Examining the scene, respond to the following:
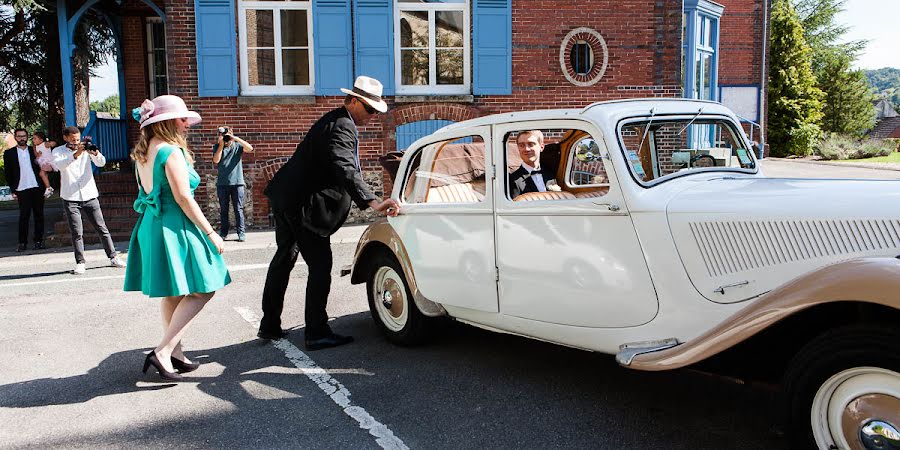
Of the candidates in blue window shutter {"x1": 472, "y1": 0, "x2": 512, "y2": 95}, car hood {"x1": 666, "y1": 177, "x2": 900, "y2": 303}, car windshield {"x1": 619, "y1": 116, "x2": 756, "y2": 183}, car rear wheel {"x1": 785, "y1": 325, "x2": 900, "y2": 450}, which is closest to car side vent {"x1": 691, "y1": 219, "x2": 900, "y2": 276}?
car hood {"x1": 666, "y1": 177, "x2": 900, "y2": 303}

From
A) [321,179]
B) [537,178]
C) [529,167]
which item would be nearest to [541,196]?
[537,178]

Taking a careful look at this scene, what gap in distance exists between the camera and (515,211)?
434cm

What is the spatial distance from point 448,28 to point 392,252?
9.09 metres

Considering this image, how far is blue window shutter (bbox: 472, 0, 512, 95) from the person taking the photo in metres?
13.2

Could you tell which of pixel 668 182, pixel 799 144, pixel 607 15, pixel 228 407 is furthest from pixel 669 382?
pixel 799 144

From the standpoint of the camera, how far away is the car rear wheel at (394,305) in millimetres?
5352

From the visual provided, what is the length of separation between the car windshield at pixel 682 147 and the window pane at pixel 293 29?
33.8ft

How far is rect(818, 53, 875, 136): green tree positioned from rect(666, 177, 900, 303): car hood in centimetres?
4520

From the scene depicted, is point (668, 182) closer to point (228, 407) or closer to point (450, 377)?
point (450, 377)

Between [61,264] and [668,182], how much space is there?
9311mm

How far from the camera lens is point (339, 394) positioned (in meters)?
4.54

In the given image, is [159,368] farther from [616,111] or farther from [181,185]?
[616,111]

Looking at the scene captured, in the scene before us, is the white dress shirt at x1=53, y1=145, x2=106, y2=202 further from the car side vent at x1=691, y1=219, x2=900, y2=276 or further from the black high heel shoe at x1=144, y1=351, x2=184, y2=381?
the car side vent at x1=691, y1=219, x2=900, y2=276

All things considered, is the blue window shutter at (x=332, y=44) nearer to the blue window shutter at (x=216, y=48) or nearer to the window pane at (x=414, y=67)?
the window pane at (x=414, y=67)
